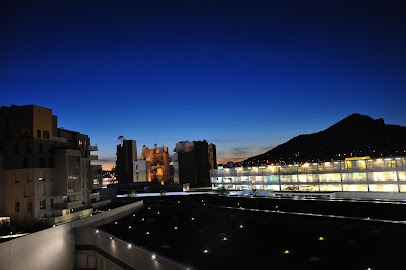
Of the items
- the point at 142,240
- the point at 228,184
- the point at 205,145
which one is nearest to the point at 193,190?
the point at 228,184

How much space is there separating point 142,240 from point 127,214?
55.5 ft

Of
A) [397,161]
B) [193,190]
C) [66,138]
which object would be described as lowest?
[193,190]

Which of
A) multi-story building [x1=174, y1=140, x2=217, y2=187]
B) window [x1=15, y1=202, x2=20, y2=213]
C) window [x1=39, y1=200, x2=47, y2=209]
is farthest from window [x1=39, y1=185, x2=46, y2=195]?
multi-story building [x1=174, y1=140, x2=217, y2=187]

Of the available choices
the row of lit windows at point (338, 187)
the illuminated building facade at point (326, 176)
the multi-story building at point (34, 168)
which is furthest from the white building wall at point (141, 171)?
the multi-story building at point (34, 168)

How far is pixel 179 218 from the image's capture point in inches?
1278

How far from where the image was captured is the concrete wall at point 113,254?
14.7 metres

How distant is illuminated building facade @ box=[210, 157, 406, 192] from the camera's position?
164 feet

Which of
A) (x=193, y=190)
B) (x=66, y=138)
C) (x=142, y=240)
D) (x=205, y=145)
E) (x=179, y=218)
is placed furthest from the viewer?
(x=205, y=145)

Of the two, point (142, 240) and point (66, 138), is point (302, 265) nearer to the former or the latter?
point (142, 240)

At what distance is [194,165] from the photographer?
104 m

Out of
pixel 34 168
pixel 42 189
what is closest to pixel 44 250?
pixel 42 189

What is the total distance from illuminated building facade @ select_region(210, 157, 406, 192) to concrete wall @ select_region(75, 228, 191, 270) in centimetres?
4754

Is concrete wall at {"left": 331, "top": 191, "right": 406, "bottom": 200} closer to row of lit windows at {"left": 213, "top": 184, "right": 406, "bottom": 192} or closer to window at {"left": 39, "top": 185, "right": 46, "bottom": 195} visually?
row of lit windows at {"left": 213, "top": 184, "right": 406, "bottom": 192}

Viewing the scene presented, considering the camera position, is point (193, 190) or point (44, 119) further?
point (193, 190)
